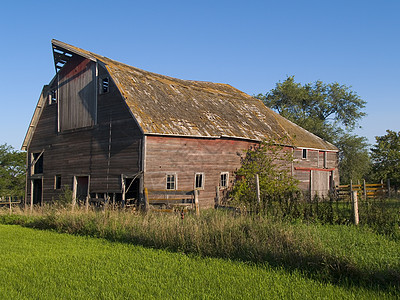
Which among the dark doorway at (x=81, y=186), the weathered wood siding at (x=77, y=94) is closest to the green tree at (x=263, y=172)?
the dark doorway at (x=81, y=186)

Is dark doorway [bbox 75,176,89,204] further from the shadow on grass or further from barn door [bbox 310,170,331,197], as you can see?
barn door [bbox 310,170,331,197]

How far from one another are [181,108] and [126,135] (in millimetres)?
4373

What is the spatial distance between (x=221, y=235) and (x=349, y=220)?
5.02 metres

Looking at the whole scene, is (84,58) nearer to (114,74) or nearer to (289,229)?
(114,74)

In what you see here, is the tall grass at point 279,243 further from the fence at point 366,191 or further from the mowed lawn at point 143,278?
the fence at point 366,191

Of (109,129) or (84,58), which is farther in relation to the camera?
(84,58)

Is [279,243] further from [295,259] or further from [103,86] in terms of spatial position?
[103,86]

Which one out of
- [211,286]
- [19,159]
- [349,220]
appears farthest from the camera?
[19,159]

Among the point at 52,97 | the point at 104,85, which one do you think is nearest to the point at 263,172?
the point at 104,85

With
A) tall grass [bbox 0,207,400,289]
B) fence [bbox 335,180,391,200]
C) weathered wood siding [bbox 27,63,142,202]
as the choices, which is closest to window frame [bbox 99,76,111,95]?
weathered wood siding [bbox 27,63,142,202]

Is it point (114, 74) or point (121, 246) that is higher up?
point (114, 74)

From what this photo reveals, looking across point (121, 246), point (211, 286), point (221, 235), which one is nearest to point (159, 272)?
point (211, 286)

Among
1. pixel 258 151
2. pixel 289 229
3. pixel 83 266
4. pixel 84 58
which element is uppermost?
pixel 84 58

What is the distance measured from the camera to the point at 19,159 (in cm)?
4600
